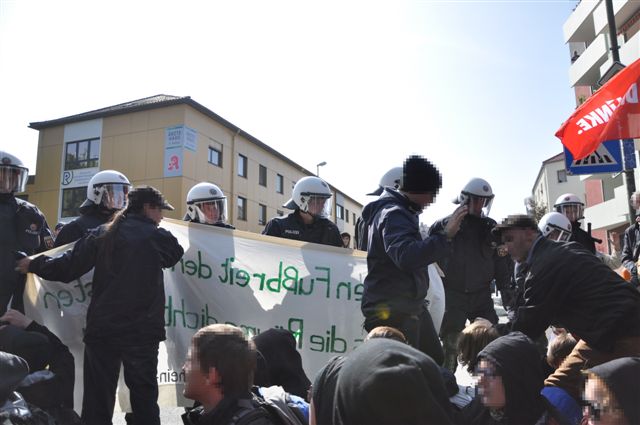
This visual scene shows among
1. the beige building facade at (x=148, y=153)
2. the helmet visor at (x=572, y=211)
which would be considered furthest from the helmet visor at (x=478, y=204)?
the beige building facade at (x=148, y=153)

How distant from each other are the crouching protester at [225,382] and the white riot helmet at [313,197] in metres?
3.67

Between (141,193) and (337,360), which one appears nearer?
(337,360)

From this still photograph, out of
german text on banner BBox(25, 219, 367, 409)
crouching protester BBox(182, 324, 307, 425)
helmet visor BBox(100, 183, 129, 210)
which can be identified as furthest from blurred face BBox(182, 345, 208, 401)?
helmet visor BBox(100, 183, 129, 210)

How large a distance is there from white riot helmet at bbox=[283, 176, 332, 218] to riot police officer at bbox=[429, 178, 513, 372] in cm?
154

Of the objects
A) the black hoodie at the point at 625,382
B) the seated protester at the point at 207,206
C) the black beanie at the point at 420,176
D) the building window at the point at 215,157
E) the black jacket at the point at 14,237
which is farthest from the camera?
the building window at the point at 215,157

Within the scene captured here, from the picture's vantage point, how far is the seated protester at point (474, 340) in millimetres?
3449

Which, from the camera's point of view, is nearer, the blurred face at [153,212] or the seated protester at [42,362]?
the seated protester at [42,362]

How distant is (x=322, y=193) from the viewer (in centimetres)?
622

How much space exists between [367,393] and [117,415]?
16.8 feet

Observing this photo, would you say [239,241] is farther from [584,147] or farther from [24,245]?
[584,147]

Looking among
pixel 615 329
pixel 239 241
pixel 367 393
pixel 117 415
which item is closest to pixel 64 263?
pixel 239 241

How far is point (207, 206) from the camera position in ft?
21.0

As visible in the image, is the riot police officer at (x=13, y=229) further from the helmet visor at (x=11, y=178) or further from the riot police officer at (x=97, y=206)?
the riot police officer at (x=97, y=206)

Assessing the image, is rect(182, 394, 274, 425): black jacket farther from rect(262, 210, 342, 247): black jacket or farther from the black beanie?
rect(262, 210, 342, 247): black jacket
